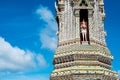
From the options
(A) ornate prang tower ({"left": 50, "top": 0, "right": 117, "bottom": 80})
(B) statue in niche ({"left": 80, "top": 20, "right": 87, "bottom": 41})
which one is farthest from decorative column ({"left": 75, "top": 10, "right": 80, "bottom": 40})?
(B) statue in niche ({"left": 80, "top": 20, "right": 87, "bottom": 41})

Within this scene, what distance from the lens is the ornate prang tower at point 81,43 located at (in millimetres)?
36094

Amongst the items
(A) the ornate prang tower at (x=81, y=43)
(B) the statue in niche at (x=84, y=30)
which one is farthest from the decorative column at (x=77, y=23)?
(B) the statue in niche at (x=84, y=30)

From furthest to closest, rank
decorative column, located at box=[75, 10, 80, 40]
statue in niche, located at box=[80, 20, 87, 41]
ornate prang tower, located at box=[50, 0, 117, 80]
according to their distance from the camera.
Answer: statue in niche, located at box=[80, 20, 87, 41], decorative column, located at box=[75, 10, 80, 40], ornate prang tower, located at box=[50, 0, 117, 80]

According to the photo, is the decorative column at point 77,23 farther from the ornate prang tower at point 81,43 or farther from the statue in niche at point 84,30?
the statue in niche at point 84,30

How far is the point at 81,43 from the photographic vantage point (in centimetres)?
3809

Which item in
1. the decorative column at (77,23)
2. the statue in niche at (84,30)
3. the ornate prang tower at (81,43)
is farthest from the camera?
the statue in niche at (84,30)

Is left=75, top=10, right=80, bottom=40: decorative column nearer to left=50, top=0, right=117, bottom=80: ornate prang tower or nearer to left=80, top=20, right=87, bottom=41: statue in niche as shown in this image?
left=50, top=0, right=117, bottom=80: ornate prang tower

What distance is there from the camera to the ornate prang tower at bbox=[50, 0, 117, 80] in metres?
36.1

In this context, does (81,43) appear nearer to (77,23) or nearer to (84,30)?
(84,30)

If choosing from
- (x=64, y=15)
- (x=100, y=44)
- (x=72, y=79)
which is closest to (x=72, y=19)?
(x=64, y=15)

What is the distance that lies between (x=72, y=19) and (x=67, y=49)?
11.7ft

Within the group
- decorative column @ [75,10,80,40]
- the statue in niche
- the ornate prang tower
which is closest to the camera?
the ornate prang tower

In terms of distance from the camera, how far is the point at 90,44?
124 feet

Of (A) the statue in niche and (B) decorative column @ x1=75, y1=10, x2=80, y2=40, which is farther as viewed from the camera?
(A) the statue in niche
